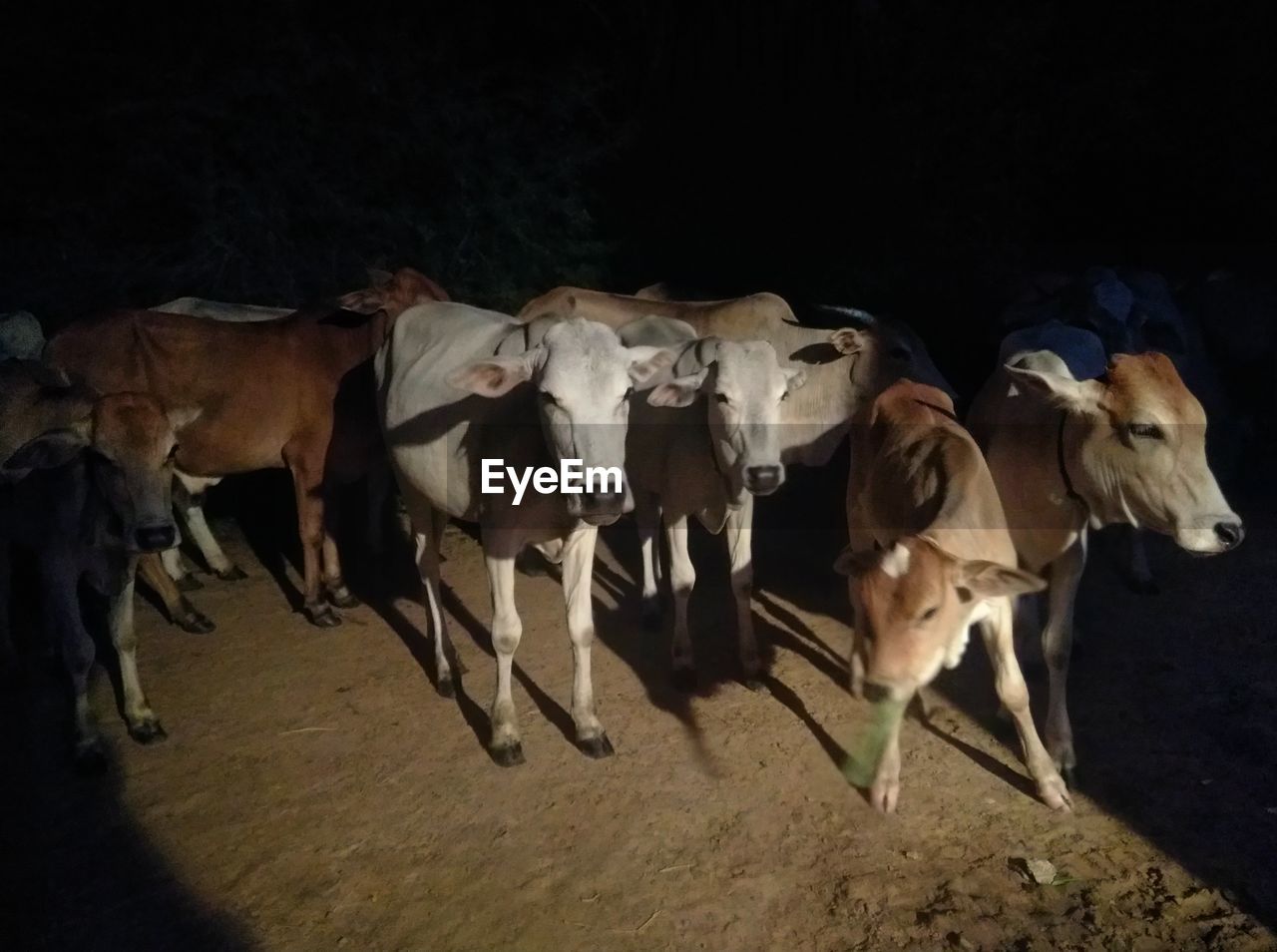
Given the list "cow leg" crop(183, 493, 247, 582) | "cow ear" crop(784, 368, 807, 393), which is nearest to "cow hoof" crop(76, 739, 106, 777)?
"cow leg" crop(183, 493, 247, 582)

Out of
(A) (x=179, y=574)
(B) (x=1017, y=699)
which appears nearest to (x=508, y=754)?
(B) (x=1017, y=699)

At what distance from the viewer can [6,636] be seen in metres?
5.61

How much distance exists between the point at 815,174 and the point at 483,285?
147 inches

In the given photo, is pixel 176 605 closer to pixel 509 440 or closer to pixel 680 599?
pixel 509 440

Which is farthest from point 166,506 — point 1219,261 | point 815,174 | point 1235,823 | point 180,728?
point 1219,261

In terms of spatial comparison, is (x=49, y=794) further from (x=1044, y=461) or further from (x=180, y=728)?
(x=1044, y=461)

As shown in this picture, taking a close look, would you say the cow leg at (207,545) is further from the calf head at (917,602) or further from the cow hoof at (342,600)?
the calf head at (917,602)

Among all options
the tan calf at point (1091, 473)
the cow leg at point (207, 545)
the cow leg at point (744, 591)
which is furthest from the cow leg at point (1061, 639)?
the cow leg at point (207, 545)

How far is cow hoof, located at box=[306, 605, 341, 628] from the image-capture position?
21.0 ft

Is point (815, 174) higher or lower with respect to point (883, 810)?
higher

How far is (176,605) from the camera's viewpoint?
6.38 meters

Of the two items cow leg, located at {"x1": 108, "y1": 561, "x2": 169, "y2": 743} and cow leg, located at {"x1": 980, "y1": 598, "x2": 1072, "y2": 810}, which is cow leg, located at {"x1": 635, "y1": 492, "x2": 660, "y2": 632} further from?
cow leg, located at {"x1": 108, "y1": 561, "x2": 169, "y2": 743}

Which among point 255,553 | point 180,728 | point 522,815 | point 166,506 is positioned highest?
point 166,506

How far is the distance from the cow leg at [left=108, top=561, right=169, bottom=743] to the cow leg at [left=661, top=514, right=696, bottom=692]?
2.64 m
